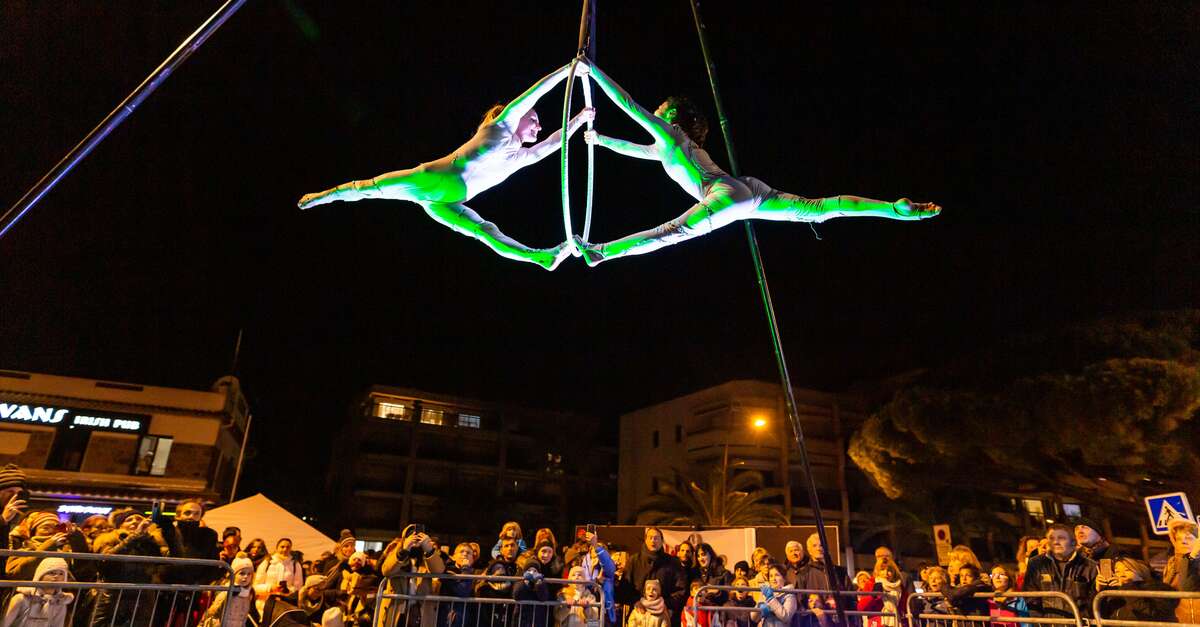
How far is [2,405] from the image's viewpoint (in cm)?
2623

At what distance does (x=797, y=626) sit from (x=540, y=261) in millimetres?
5127

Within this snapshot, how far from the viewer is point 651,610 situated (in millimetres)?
8164

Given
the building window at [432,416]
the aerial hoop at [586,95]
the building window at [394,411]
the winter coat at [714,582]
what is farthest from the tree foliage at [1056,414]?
the building window at [394,411]

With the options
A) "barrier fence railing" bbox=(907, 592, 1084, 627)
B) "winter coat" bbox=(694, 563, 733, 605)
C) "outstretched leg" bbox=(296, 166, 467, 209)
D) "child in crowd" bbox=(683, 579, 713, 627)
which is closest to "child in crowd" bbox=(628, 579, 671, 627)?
"child in crowd" bbox=(683, 579, 713, 627)

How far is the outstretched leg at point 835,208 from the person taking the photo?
494 cm

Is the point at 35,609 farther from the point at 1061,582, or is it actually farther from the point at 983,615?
the point at 1061,582

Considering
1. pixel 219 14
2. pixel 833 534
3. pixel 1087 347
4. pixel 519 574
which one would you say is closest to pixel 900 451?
pixel 1087 347

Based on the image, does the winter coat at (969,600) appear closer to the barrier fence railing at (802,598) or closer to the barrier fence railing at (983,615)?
the barrier fence railing at (983,615)

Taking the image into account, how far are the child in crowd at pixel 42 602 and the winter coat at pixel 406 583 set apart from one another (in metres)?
2.36

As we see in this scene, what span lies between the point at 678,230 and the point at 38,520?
633cm

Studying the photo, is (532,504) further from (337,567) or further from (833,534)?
(337,567)

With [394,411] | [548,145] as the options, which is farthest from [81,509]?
[548,145]

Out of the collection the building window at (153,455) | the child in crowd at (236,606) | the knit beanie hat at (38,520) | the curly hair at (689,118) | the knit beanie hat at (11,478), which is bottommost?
the child in crowd at (236,606)

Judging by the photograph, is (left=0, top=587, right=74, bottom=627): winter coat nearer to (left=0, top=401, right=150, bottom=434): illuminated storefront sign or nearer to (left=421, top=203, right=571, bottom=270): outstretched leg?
(left=421, top=203, right=571, bottom=270): outstretched leg
